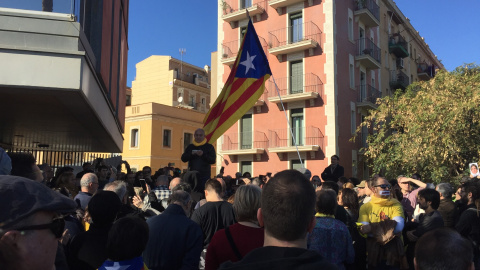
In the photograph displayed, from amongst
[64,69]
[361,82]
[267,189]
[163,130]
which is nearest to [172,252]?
[267,189]

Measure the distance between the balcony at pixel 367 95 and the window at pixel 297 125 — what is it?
12.3ft

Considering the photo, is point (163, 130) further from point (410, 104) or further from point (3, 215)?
point (3, 215)

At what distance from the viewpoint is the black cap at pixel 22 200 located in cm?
142

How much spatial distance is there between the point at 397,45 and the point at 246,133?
13.0 metres

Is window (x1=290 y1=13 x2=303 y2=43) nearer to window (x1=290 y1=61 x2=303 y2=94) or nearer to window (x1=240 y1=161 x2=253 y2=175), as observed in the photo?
window (x1=290 y1=61 x2=303 y2=94)

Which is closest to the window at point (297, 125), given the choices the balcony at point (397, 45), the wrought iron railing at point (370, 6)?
the wrought iron railing at point (370, 6)

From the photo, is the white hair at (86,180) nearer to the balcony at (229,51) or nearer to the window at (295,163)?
the window at (295,163)

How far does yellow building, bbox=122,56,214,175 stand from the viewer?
3303 centimetres

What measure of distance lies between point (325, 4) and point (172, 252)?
21422 millimetres

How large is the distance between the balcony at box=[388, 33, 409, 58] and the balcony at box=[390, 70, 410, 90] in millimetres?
1355

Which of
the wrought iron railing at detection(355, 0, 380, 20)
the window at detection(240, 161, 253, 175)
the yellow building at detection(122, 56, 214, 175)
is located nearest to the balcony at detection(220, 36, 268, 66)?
the window at detection(240, 161, 253, 175)

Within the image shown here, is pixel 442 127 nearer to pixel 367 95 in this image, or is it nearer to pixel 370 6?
pixel 367 95

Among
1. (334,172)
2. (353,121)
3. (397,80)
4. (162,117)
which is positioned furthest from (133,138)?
(334,172)

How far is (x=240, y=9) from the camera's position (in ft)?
83.1
